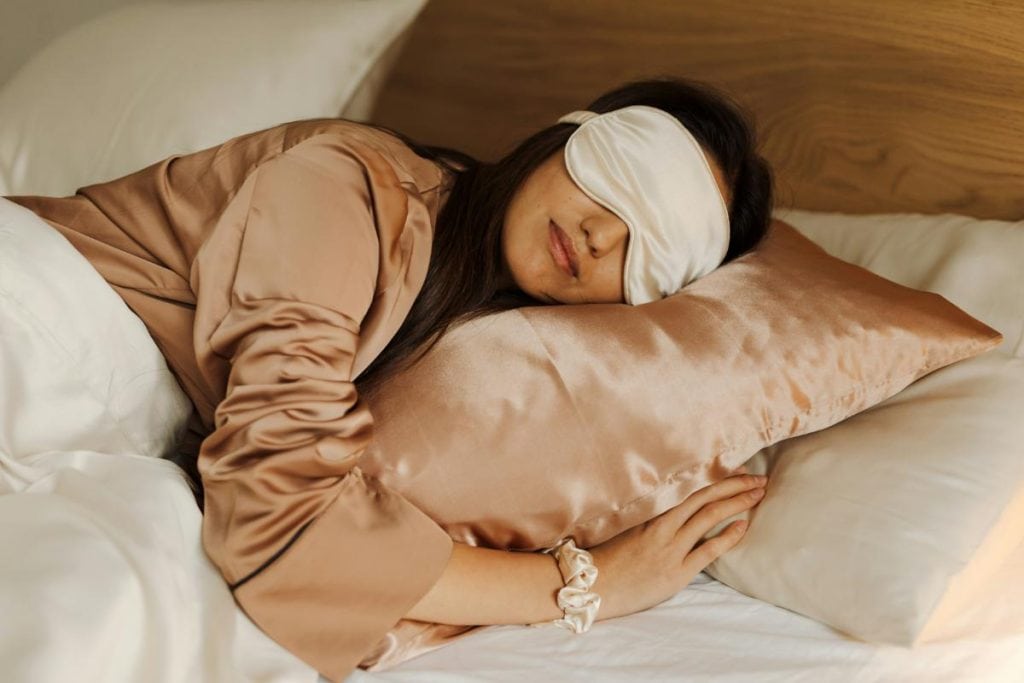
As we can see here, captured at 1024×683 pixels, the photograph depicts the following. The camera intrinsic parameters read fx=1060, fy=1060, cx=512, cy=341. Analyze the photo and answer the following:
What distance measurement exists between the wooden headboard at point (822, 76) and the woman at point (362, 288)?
218 millimetres

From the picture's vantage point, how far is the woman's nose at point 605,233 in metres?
1.10

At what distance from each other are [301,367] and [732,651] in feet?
1.47

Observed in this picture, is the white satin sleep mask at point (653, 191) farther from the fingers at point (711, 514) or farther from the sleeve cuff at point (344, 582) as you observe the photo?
the sleeve cuff at point (344, 582)

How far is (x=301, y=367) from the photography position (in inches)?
35.1

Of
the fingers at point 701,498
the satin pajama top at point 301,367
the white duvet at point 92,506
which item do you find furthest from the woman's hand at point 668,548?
the white duvet at point 92,506

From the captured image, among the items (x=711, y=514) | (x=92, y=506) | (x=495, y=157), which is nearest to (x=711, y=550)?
(x=711, y=514)

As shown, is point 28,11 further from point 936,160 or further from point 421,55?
point 936,160

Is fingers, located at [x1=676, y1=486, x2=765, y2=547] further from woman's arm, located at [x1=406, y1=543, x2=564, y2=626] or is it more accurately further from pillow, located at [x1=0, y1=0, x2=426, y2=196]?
pillow, located at [x1=0, y1=0, x2=426, y2=196]

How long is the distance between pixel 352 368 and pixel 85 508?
0.26 m

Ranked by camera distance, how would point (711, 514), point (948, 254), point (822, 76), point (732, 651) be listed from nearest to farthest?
point (732, 651) < point (711, 514) < point (948, 254) < point (822, 76)

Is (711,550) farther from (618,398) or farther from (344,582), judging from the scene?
(344,582)

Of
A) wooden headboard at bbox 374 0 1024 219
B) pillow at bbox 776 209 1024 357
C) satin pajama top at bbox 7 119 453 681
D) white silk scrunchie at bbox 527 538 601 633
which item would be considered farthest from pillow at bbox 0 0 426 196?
white silk scrunchie at bbox 527 538 601 633

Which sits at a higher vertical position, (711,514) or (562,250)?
(562,250)

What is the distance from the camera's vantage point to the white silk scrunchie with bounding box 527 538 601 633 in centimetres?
98
